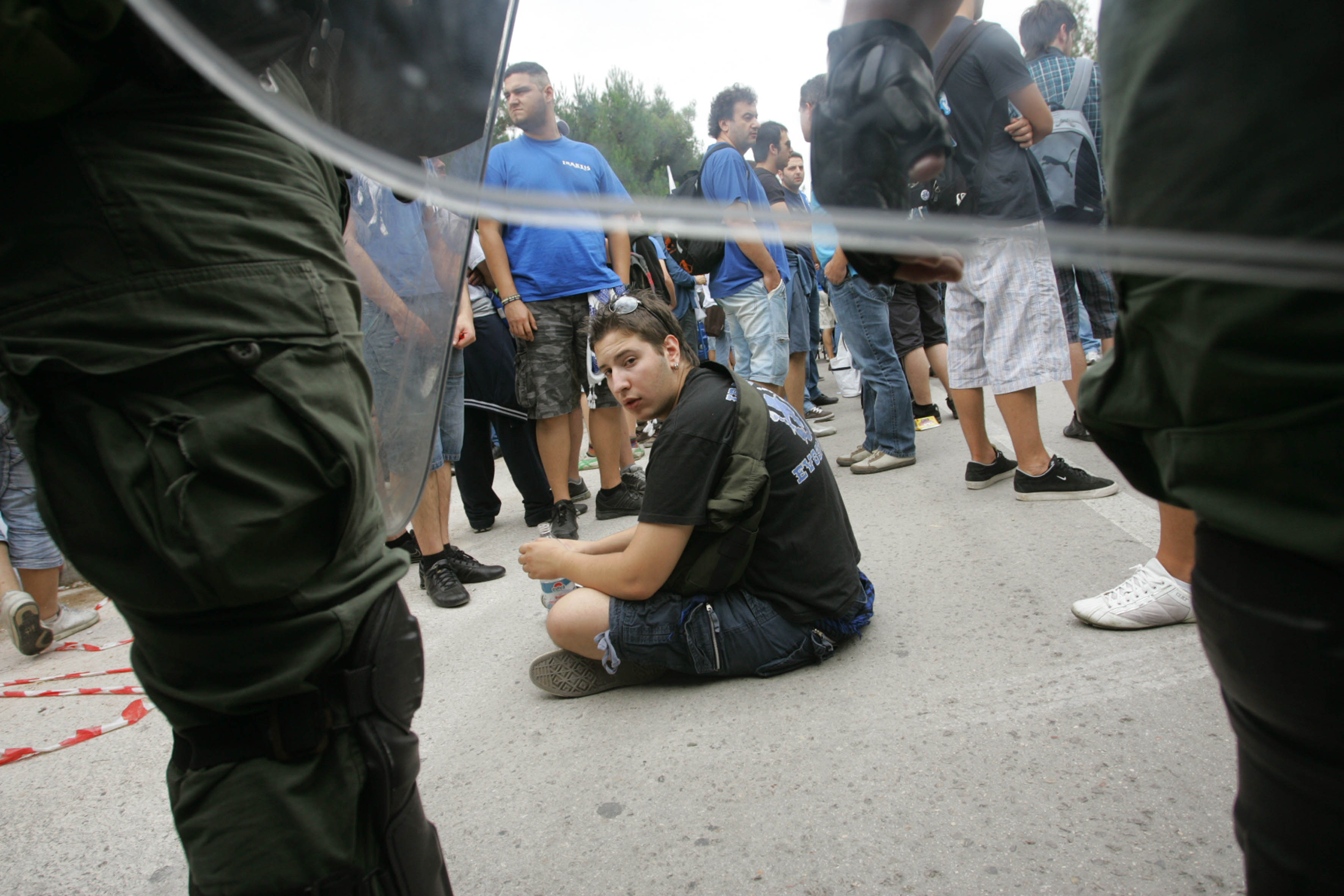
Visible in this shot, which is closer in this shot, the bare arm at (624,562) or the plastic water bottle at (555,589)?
the bare arm at (624,562)

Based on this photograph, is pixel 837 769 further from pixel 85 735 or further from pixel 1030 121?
pixel 85 735

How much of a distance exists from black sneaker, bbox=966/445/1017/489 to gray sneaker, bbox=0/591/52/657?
3.59 m

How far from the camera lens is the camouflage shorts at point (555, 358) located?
3432 millimetres

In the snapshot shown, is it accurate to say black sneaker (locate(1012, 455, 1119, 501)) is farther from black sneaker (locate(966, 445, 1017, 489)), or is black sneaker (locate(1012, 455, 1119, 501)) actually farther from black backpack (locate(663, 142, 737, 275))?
black backpack (locate(663, 142, 737, 275))

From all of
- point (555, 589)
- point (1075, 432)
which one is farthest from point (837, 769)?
point (1075, 432)

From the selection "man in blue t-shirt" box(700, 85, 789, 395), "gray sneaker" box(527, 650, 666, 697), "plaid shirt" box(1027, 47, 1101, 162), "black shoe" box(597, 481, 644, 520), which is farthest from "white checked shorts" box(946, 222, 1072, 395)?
"black shoe" box(597, 481, 644, 520)

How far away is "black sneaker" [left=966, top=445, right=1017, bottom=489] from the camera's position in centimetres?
326

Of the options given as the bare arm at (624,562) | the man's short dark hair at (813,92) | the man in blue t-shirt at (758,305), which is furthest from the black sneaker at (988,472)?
the man's short dark hair at (813,92)

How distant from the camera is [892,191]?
615 mm

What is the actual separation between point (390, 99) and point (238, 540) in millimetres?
481

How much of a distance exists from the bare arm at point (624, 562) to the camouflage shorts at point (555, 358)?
1.46 m

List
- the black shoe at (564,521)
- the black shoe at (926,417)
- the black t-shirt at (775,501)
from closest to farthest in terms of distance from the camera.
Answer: the black t-shirt at (775,501) < the black shoe at (564,521) < the black shoe at (926,417)

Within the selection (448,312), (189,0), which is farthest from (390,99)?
(448,312)

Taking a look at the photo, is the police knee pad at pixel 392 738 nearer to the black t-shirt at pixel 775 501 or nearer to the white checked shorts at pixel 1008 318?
the white checked shorts at pixel 1008 318
